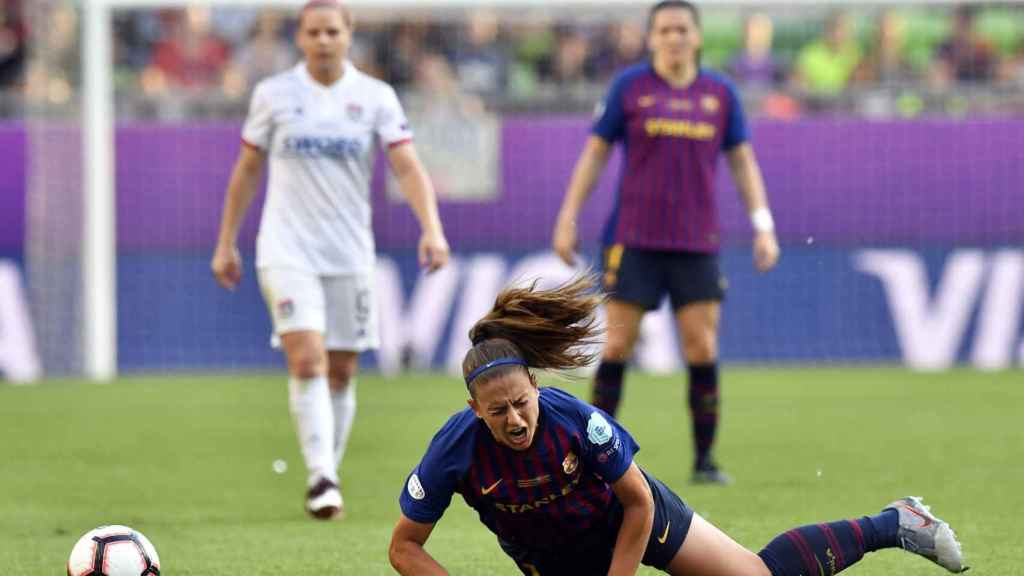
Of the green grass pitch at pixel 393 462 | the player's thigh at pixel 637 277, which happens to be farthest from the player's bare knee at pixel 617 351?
the green grass pitch at pixel 393 462

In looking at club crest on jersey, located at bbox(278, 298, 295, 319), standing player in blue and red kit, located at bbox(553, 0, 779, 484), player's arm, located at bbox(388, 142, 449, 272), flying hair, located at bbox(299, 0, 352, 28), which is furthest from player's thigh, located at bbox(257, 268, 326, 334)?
standing player in blue and red kit, located at bbox(553, 0, 779, 484)

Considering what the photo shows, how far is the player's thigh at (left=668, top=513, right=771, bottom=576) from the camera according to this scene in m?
5.45

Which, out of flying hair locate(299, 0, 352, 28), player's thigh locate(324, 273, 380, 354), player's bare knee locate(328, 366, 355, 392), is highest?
flying hair locate(299, 0, 352, 28)

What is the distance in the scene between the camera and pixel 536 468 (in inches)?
205

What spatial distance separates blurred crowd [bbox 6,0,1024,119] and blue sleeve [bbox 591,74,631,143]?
22.2ft

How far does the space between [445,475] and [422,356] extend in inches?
402

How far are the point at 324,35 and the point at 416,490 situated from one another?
10.4 ft

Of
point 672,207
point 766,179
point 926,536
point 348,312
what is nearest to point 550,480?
point 926,536

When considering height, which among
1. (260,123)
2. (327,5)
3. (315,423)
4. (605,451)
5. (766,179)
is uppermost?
(327,5)

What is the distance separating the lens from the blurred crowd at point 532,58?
15.7m

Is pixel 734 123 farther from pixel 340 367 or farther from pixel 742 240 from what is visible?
pixel 742 240

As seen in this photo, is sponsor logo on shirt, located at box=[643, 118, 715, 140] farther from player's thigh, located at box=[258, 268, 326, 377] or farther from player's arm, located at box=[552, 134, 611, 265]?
player's thigh, located at box=[258, 268, 326, 377]

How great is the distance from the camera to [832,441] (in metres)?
10.5

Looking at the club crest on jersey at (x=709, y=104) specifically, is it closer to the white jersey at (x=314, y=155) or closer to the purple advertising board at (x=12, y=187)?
the white jersey at (x=314, y=155)
